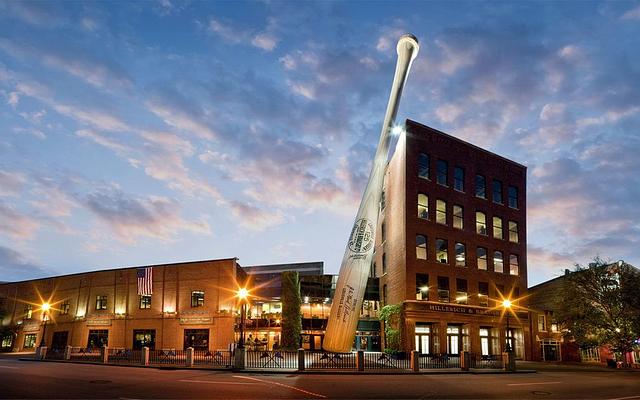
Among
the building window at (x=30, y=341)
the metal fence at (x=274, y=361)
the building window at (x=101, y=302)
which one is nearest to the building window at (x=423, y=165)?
the metal fence at (x=274, y=361)

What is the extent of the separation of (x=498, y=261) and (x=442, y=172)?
10905 mm

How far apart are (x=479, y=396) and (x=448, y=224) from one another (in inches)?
1129

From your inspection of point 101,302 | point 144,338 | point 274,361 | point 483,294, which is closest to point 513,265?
point 483,294

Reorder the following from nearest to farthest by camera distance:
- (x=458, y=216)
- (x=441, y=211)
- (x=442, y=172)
→ (x=441, y=211) → (x=442, y=172) → (x=458, y=216)

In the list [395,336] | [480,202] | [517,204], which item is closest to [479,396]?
[395,336]

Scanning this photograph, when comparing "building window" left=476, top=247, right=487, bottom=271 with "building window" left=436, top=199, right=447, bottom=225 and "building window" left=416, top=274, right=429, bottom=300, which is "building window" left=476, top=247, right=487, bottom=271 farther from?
"building window" left=416, top=274, right=429, bottom=300

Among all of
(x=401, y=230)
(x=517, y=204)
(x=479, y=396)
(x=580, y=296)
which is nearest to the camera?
(x=479, y=396)

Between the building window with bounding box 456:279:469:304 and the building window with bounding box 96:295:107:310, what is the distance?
3411 centimetres

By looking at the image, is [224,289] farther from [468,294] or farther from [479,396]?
[479,396]

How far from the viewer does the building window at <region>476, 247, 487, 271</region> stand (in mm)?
47094

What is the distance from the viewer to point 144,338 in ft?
149

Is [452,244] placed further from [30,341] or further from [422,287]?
[30,341]

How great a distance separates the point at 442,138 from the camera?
46.0 meters

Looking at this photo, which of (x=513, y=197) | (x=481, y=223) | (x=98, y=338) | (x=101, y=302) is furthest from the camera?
(x=513, y=197)
